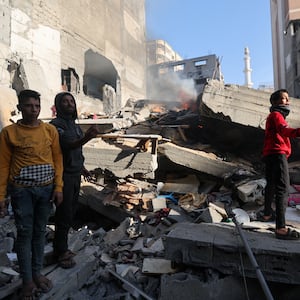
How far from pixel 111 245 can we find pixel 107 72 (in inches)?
614

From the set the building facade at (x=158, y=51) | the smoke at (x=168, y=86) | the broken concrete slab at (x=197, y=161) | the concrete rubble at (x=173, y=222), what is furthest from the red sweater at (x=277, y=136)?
the building facade at (x=158, y=51)

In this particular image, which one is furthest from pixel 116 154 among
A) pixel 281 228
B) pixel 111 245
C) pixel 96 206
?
pixel 281 228

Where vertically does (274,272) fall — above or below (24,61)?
below

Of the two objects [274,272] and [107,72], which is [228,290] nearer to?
[274,272]

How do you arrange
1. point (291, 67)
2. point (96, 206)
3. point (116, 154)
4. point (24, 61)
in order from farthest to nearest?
point (291, 67)
point (24, 61)
point (116, 154)
point (96, 206)

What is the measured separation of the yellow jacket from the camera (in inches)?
87.1

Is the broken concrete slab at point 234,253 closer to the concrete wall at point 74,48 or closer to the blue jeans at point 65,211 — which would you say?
the blue jeans at point 65,211

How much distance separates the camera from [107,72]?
1834 cm

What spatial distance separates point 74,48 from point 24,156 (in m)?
12.8

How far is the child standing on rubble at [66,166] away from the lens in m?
2.67

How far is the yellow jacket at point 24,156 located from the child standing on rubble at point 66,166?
0.99 feet

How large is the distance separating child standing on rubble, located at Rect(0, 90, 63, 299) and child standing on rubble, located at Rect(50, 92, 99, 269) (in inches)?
9.8

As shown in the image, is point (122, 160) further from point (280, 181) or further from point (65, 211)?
A: point (280, 181)

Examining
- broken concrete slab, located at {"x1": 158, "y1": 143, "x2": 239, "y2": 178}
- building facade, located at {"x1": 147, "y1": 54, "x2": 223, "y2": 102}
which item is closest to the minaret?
building facade, located at {"x1": 147, "y1": 54, "x2": 223, "y2": 102}
